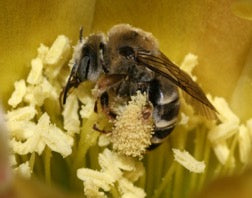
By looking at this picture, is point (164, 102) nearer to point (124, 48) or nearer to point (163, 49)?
point (124, 48)

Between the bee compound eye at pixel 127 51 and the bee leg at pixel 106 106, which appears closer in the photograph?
the bee compound eye at pixel 127 51

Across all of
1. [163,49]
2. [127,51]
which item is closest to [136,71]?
[127,51]

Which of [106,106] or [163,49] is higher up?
[163,49]

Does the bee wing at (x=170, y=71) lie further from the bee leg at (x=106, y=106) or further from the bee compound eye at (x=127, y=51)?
the bee leg at (x=106, y=106)

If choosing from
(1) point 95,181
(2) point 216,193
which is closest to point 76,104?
(1) point 95,181

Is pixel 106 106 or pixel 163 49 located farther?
pixel 163 49

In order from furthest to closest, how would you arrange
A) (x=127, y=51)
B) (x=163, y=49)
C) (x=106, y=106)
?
1. (x=163, y=49)
2. (x=106, y=106)
3. (x=127, y=51)

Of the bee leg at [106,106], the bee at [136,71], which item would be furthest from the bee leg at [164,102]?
the bee leg at [106,106]

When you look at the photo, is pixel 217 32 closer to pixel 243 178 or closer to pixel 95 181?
pixel 95 181

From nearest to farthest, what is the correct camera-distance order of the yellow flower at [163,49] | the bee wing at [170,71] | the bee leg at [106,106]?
the bee wing at [170,71], the bee leg at [106,106], the yellow flower at [163,49]
